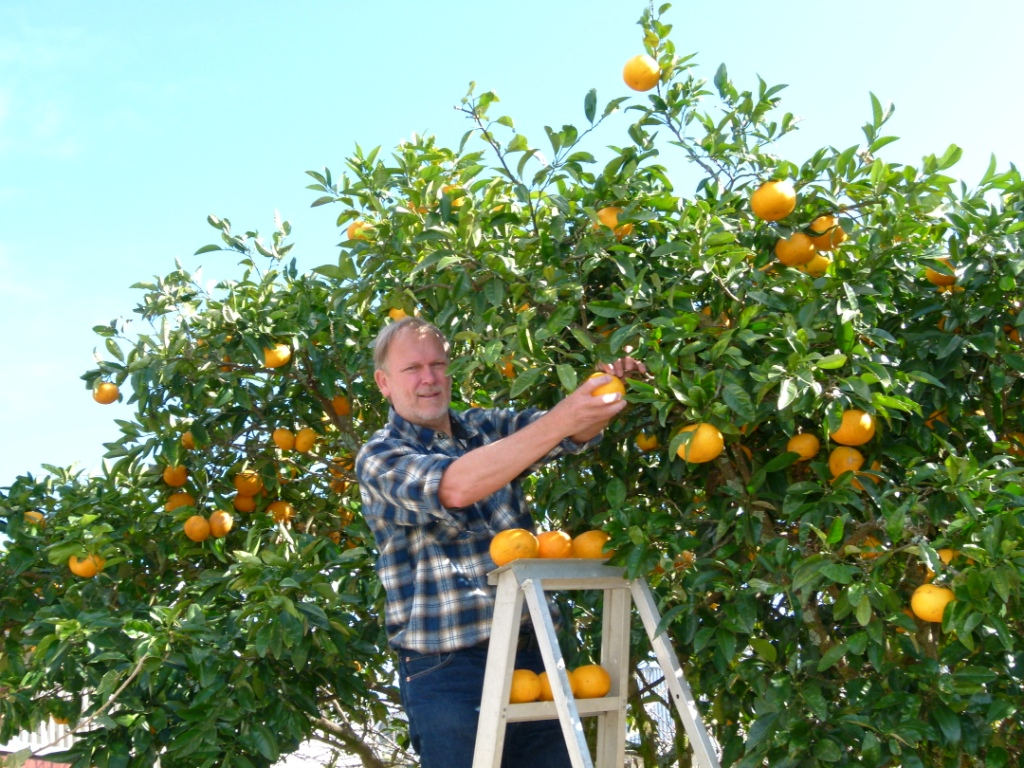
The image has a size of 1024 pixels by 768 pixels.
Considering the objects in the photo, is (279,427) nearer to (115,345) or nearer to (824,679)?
(115,345)

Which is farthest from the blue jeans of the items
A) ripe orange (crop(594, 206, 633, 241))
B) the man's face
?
ripe orange (crop(594, 206, 633, 241))

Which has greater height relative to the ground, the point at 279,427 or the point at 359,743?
the point at 279,427

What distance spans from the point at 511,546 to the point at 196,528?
1.59 m

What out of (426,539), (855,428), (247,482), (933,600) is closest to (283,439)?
(247,482)

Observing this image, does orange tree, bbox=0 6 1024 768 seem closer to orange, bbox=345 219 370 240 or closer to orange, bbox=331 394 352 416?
orange, bbox=345 219 370 240

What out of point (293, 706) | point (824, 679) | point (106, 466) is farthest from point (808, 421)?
point (106, 466)

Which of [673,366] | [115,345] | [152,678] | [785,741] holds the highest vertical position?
[115,345]

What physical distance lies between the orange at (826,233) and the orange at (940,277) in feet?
0.68

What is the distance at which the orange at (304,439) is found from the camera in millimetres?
3545

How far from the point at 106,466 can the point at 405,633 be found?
1910 mm

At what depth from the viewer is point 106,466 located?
3711mm

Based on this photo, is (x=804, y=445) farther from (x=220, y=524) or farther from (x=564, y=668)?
(x=220, y=524)

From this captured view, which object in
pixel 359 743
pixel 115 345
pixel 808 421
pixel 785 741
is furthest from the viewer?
pixel 359 743

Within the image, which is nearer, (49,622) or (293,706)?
(293,706)
